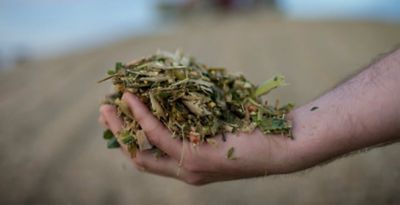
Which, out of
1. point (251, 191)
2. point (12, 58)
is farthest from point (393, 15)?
point (251, 191)

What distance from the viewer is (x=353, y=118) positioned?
5.13ft

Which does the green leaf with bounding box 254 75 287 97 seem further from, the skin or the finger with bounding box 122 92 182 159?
the finger with bounding box 122 92 182 159

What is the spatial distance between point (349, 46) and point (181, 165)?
4.13 meters

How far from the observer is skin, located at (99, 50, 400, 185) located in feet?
5.08

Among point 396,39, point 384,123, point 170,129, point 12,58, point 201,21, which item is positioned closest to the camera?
point 384,123

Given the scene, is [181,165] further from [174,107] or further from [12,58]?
[12,58]

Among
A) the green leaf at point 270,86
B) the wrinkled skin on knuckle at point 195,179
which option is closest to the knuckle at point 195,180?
the wrinkled skin on knuckle at point 195,179

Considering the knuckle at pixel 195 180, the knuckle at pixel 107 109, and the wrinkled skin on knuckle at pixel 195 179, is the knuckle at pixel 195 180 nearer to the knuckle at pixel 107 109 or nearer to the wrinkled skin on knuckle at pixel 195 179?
the wrinkled skin on knuckle at pixel 195 179

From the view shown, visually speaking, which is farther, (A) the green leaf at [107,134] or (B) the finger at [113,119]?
(A) the green leaf at [107,134]

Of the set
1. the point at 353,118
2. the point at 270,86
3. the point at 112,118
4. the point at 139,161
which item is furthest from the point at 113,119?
the point at 353,118

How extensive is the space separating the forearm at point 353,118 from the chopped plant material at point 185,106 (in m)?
0.07

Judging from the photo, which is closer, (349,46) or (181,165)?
(181,165)

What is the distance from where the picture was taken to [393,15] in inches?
313

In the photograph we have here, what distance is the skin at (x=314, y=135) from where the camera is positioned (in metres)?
1.55
